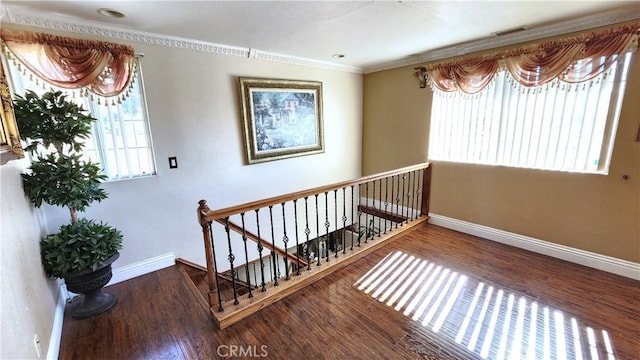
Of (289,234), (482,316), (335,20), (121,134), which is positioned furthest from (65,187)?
(482,316)

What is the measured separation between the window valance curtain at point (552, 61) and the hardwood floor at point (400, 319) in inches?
74.8

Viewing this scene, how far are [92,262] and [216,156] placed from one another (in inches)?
61.2

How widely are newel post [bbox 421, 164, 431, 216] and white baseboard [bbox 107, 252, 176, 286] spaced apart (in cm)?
334

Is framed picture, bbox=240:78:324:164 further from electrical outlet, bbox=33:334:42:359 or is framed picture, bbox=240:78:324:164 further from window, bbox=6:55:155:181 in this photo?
electrical outlet, bbox=33:334:42:359

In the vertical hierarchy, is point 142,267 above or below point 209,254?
below

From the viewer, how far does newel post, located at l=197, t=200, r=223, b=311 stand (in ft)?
6.32

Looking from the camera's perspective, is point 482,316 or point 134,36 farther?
point 134,36

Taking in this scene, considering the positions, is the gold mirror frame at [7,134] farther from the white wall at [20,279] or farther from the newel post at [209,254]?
the newel post at [209,254]

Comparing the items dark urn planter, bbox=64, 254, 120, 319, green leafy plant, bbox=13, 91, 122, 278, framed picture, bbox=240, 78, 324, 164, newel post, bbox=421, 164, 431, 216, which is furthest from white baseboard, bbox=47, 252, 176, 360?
newel post, bbox=421, 164, 431, 216

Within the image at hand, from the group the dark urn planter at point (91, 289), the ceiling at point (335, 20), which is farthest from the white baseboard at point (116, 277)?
the ceiling at point (335, 20)

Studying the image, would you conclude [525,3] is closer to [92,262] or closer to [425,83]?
[425,83]

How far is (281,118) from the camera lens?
3.67 meters

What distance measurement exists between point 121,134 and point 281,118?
5.96ft

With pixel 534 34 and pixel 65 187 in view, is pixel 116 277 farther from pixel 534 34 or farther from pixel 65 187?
pixel 534 34
